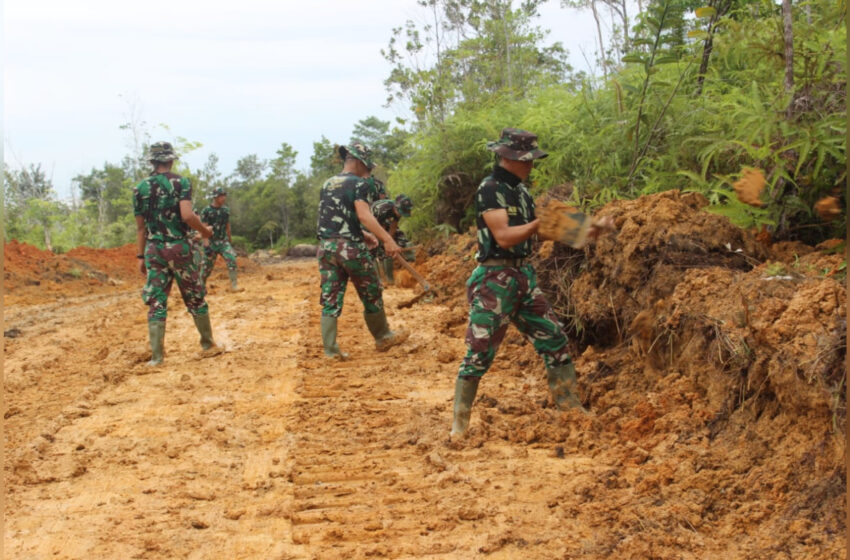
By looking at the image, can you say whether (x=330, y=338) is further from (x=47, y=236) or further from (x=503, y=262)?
(x=47, y=236)

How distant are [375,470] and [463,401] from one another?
2.53 feet

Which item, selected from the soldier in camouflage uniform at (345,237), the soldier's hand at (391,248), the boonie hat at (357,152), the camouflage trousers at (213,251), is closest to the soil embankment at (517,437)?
the soldier in camouflage uniform at (345,237)

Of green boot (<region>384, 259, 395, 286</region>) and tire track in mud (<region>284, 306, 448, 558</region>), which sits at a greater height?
green boot (<region>384, 259, 395, 286</region>)

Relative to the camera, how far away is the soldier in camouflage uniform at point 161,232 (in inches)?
295

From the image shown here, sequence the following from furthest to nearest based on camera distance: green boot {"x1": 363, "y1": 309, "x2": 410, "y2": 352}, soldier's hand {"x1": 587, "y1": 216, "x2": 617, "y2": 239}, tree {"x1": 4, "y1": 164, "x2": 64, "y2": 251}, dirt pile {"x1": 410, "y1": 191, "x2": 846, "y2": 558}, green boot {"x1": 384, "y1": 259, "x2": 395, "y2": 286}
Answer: tree {"x1": 4, "y1": 164, "x2": 64, "y2": 251}
green boot {"x1": 384, "y1": 259, "x2": 395, "y2": 286}
green boot {"x1": 363, "y1": 309, "x2": 410, "y2": 352}
soldier's hand {"x1": 587, "y1": 216, "x2": 617, "y2": 239}
dirt pile {"x1": 410, "y1": 191, "x2": 846, "y2": 558}

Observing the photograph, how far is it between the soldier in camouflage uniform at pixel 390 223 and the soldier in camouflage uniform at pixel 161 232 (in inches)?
130

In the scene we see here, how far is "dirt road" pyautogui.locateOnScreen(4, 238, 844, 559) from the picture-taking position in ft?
12.0

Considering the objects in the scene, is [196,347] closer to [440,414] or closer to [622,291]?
[440,414]

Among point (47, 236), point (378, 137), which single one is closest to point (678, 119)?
point (47, 236)

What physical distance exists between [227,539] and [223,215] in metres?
11.3

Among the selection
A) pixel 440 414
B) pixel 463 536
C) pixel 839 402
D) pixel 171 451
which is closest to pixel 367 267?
pixel 440 414

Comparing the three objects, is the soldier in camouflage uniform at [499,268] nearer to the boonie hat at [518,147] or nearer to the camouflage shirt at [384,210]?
the boonie hat at [518,147]

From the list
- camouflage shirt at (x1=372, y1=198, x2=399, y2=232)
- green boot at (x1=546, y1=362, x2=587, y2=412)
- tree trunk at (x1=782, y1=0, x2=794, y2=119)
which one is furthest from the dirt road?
camouflage shirt at (x1=372, y1=198, x2=399, y2=232)

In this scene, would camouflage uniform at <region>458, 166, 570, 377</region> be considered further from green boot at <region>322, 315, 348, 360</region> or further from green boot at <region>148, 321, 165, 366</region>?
green boot at <region>148, 321, 165, 366</region>
